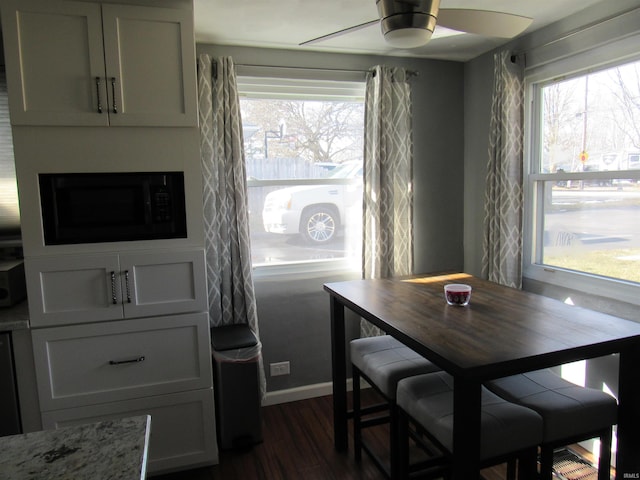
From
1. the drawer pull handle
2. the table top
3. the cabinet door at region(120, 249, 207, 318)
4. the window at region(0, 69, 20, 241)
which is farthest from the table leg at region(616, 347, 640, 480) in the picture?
the window at region(0, 69, 20, 241)

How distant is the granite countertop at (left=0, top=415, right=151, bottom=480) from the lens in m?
0.76

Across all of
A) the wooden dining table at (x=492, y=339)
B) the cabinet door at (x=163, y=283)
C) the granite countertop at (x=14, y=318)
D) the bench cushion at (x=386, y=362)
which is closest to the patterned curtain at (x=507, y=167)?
the wooden dining table at (x=492, y=339)

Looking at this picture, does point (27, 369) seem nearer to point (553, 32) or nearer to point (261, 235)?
point (261, 235)

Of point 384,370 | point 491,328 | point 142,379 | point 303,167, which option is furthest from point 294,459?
point 303,167

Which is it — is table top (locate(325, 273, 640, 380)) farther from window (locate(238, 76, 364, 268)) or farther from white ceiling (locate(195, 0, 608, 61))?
white ceiling (locate(195, 0, 608, 61))

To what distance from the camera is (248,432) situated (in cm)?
256

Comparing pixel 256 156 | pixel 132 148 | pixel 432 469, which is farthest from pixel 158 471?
pixel 256 156

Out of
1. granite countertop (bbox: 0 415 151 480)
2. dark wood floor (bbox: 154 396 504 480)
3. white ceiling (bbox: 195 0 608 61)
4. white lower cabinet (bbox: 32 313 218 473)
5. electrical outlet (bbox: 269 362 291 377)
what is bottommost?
dark wood floor (bbox: 154 396 504 480)

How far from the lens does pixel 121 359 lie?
7.20 ft

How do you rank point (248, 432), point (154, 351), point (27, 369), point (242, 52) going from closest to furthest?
point (27, 369) → point (154, 351) → point (248, 432) → point (242, 52)

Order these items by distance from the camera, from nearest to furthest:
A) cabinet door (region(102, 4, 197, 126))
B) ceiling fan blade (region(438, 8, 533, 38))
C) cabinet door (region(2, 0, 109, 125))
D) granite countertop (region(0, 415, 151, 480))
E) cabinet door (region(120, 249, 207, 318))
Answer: granite countertop (region(0, 415, 151, 480)), ceiling fan blade (region(438, 8, 533, 38)), cabinet door (region(2, 0, 109, 125)), cabinet door (region(102, 4, 197, 126)), cabinet door (region(120, 249, 207, 318))

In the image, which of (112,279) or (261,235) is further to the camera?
(261,235)

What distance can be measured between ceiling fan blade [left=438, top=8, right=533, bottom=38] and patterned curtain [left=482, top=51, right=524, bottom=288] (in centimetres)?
108

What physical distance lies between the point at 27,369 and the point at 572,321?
2.37 metres
